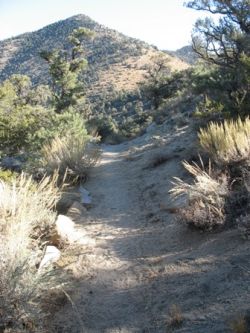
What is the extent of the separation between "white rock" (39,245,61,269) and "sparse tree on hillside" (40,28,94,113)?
18951 mm

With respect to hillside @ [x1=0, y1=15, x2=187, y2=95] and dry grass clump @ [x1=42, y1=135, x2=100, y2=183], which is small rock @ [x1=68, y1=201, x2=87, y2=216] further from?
hillside @ [x1=0, y1=15, x2=187, y2=95]

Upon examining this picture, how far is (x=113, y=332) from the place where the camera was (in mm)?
3582

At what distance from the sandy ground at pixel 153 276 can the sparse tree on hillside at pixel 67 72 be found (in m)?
18.1

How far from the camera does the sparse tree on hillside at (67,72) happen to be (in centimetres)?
2398

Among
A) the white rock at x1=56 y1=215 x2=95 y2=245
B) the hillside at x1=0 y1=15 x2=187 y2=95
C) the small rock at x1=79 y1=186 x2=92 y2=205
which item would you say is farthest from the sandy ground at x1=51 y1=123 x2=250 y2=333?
the hillside at x1=0 y1=15 x2=187 y2=95

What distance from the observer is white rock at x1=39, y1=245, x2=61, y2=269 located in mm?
4509

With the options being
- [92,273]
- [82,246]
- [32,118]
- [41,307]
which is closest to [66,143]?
[32,118]

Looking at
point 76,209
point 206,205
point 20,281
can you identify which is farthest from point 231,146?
point 20,281

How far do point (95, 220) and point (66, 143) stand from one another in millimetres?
3754

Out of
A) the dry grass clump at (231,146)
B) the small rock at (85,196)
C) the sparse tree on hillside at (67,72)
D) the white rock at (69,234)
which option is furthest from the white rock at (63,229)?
the sparse tree on hillside at (67,72)

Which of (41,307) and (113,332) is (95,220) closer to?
(41,307)

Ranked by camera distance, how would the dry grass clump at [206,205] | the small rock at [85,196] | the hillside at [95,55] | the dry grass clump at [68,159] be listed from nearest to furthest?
the dry grass clump at [206,205] → the small rock at [85,196] → the dry grass clump at [68,159] → the hillside at [95,55]

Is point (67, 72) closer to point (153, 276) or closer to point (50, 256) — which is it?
point (50, 256)

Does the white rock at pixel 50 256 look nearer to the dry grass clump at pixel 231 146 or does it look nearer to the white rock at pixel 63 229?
the white rock at pixel 63 229
